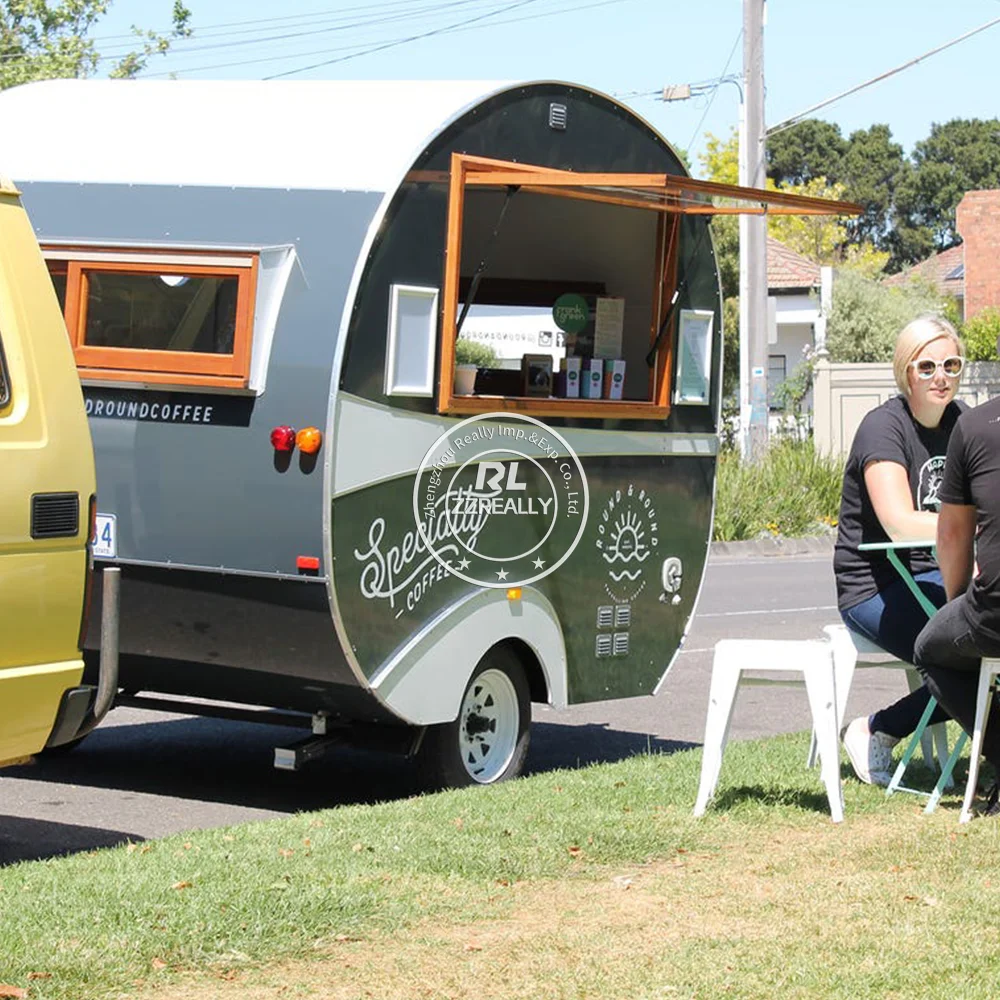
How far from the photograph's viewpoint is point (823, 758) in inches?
285

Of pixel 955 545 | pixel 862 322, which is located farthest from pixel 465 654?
pixel 862 322

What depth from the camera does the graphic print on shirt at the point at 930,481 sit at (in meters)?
7.79

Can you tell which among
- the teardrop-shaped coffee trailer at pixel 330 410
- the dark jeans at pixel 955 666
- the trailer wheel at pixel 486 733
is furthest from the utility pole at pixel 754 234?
the dark jeans at pixel 955 666

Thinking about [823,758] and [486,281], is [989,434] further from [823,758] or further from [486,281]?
[486,281]

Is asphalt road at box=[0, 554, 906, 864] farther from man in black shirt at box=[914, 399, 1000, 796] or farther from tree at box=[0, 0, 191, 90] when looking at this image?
tree at box=[0, 0, 191, 90]

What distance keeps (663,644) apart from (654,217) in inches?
87.5

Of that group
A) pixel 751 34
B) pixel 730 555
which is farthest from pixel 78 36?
pixel 730 555

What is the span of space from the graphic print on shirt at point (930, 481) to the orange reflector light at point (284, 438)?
257cm

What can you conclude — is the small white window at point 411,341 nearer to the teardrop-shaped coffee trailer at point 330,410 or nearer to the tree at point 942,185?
the teardrop-shaped coffee trailer at point 330,410

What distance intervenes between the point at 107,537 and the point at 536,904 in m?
3.02

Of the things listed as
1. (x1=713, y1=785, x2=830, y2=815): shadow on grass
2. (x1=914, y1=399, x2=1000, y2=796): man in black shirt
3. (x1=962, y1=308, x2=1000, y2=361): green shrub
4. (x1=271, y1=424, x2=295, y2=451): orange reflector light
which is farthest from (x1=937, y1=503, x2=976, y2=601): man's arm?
(x1=962, y1=308, x2=1000, y2=361): green shrub

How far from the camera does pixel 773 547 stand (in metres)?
23.5

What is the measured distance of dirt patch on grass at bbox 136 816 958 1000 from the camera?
16.6ft

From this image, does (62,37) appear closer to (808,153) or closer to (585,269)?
(585,269)
